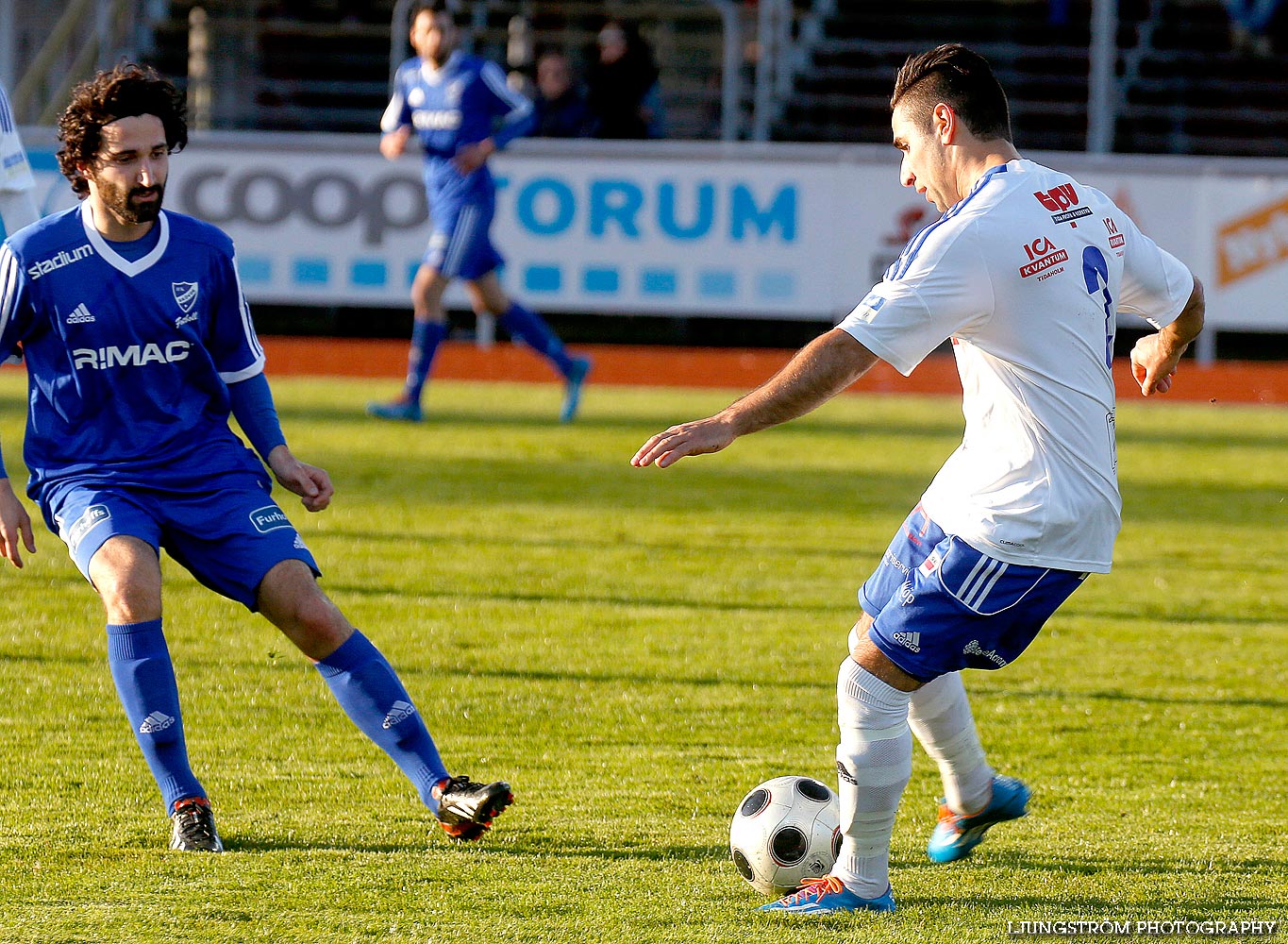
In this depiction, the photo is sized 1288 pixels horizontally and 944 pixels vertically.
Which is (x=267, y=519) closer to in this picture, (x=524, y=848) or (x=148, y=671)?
(x=148, y=671)

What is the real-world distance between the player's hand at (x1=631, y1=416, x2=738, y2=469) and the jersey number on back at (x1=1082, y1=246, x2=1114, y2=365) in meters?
0.79

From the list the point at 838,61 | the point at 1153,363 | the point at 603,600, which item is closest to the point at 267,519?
the point at 1153,363

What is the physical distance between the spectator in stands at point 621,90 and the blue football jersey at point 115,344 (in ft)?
40.5

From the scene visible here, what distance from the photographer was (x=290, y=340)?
16.1 metres

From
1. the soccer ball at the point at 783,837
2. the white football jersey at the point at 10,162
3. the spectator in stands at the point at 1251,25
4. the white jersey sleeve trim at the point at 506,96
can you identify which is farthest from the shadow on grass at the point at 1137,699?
the spectator in stands at the point at 1251,25

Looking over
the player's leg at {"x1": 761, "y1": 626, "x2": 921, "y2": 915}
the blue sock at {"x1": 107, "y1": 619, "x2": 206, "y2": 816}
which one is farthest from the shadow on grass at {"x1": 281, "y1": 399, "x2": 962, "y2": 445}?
the player's leg at {"x1": 761, "y1": 626, "x2": 921, "y2": 915}

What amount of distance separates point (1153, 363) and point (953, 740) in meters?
0.96

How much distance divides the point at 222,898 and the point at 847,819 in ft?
4.05

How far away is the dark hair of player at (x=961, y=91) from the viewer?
3348 mm

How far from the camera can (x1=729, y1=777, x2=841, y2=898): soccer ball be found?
368cm

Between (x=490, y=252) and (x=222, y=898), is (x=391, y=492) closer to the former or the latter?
(x=490, y=252)

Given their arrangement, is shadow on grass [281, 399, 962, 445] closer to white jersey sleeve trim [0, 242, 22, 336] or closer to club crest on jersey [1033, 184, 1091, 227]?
white jersey sleeve trim [0, 242, 22, 336]

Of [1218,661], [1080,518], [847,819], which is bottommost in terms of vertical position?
[1218,661]

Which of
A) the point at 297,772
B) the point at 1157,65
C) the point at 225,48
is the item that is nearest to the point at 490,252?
the point at 297,772
